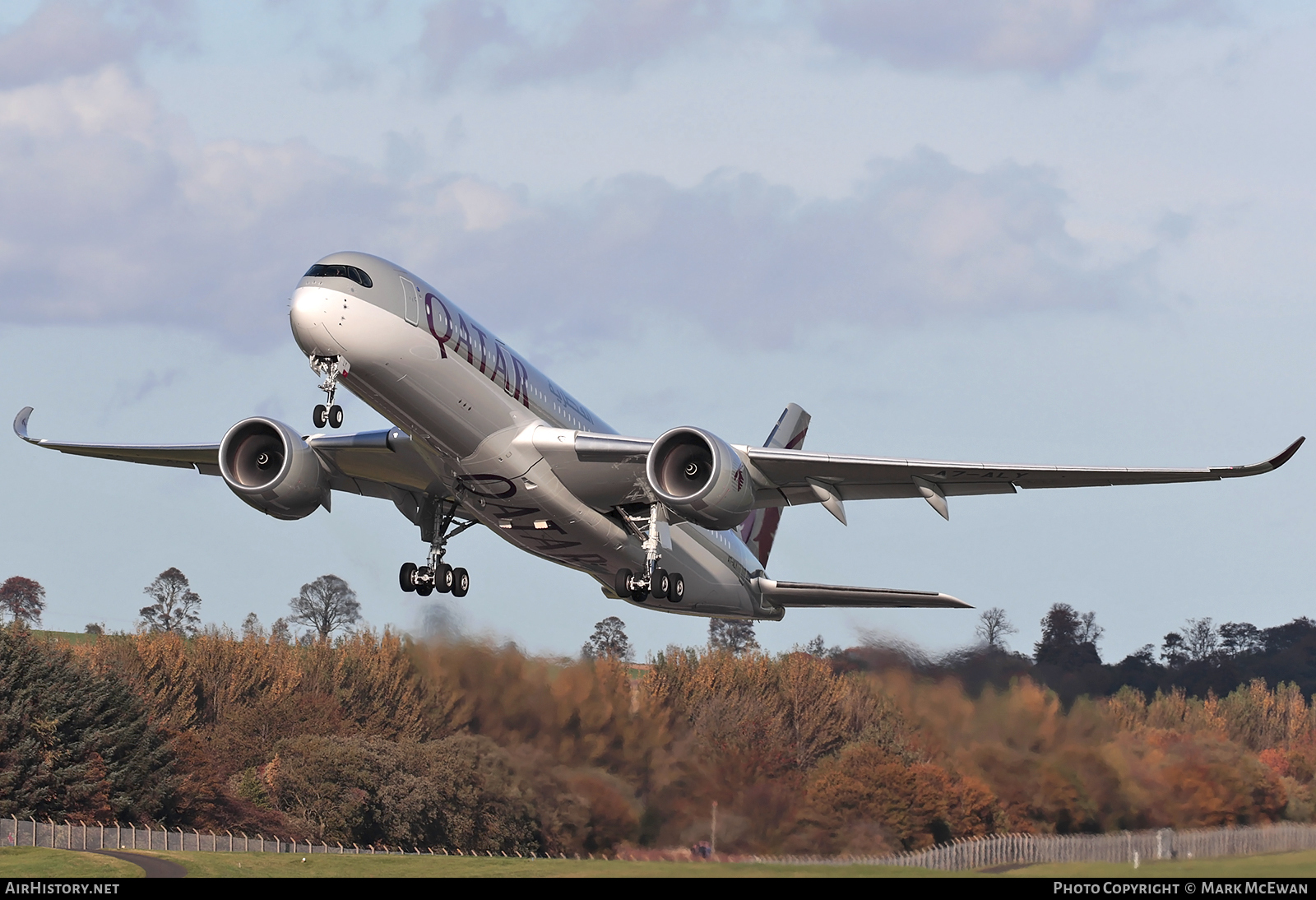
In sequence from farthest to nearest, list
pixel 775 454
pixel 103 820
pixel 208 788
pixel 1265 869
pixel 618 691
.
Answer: pixel 208 788
pixel 103 820
pixel 618 691
pixel 775 454
pixel 1265 869

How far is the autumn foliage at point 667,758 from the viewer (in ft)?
124

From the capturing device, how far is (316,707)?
58.4 metres

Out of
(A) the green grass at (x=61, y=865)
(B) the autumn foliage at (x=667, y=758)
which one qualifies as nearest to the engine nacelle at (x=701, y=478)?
(B) the autumn foliage at (x=667, y=758)

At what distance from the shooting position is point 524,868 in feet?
108

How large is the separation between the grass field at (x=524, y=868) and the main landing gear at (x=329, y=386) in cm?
1099

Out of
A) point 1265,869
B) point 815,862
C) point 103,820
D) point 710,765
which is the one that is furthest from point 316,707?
point 1265,869

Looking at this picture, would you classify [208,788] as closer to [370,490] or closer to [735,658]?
[735,658]

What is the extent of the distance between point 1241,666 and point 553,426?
26.7m

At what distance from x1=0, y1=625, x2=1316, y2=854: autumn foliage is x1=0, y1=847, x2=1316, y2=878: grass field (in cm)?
304

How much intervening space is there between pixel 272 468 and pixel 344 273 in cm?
741

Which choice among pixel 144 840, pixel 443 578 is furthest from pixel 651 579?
pixel 144 840

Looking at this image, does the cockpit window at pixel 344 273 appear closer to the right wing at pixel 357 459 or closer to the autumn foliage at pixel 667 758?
the right wing at pixel 357 459

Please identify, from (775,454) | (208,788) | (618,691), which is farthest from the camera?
(208,788)

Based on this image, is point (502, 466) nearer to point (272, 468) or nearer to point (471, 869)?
point (272, 468)
